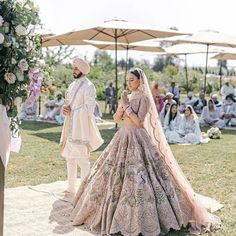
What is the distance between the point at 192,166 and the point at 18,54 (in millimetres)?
5746

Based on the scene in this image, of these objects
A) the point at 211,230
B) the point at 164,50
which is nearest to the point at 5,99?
the point at 211,230

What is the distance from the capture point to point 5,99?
322 cm

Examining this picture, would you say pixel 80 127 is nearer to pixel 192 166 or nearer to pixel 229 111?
pixel 192 166

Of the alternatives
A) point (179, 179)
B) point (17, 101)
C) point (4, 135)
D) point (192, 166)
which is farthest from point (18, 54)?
point (192, 166)

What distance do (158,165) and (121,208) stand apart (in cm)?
67

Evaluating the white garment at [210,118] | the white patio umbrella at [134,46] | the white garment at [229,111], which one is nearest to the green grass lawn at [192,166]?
the white garment at [210,118]

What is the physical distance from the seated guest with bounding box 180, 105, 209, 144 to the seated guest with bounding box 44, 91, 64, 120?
5302 millimetres

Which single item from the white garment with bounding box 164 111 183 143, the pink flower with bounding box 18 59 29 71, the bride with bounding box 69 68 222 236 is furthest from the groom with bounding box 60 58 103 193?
the white garment with bounding box 164 111 183 143

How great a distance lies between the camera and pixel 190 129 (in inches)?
448

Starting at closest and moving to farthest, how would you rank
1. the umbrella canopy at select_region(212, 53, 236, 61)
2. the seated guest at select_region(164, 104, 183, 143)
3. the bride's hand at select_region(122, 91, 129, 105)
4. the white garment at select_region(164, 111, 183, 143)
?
the bride's hand at select_region(122, 91, 129, 105) < the white garment at select_region(164, 111, 183, 143) < the seated guest at select_region(164, 104, 183, 143) < the umbrella canopy at select_region(212, 53, 236, 61)

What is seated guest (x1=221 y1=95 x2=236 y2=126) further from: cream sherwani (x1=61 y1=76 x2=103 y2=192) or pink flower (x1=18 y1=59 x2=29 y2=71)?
pink flower (x1=18 y1=59 x2=29 y2=71)

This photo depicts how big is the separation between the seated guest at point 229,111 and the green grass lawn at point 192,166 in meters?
3.25

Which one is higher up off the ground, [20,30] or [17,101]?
[20,30]

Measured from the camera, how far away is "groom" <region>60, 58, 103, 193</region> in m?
6.27
